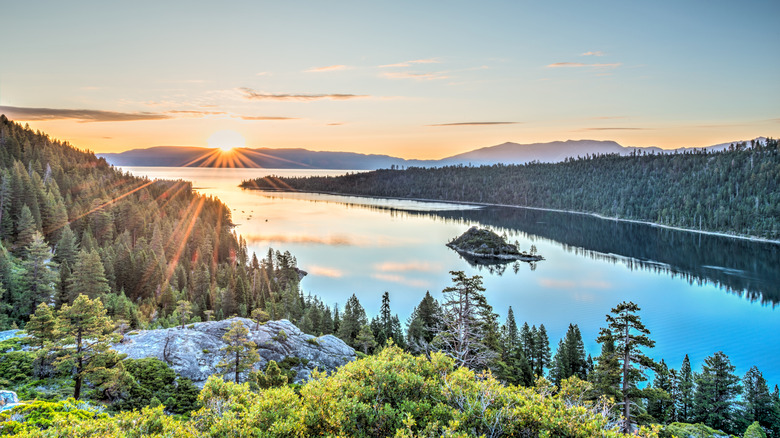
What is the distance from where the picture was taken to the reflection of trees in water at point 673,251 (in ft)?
310

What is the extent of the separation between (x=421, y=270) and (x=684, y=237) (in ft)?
360

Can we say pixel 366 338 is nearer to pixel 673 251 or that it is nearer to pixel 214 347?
pixel 214 347

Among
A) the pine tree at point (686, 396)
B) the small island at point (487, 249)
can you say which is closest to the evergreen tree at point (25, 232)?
the pine tree at point (686, 396)

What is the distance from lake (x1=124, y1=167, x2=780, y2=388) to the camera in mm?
65188

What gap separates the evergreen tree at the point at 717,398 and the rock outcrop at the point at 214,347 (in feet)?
102

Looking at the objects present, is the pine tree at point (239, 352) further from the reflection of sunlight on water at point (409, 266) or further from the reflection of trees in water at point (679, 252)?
the reflection of trees in water at point (679, 252)

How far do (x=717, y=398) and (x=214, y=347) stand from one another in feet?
143

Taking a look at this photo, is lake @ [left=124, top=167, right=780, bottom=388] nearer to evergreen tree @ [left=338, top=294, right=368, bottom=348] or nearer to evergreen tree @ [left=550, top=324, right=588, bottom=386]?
evergreen tree @ [left=550, top=324, right=588, bottom=386]

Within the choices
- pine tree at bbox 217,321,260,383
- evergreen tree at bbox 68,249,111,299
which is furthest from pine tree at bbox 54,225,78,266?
pine tree at bbox 217,321,260,383

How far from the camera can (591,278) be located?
97.2 m

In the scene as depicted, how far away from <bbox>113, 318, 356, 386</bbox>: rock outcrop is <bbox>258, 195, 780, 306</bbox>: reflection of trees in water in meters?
76.6

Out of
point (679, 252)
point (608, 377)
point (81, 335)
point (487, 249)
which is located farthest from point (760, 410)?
point (679, 252)

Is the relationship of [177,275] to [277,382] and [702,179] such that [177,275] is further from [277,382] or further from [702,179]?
[702,179]

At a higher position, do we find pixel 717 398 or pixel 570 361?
pixel 717 398
